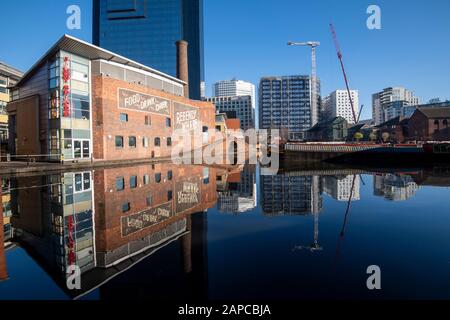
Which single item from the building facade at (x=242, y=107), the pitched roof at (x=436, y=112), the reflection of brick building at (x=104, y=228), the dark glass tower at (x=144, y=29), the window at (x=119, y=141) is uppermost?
the dark glass tower at (x=144, y=29)

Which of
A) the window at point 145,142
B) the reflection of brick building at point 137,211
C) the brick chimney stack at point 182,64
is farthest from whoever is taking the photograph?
the brick chimney stack at point 182,64

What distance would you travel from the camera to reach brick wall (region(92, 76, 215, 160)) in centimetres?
2797

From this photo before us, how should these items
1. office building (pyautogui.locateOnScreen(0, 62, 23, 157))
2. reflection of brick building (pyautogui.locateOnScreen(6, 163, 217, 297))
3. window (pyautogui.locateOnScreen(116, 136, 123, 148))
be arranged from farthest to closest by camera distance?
office building (pyautogui.locateOnScreen(0, 62, 23, 157)), window (pyautogui.locateOnScreen(116, 136, 123, 148)), reflection of brick building (pyautogui.locateOnScreen(6, 163, 217, 297))

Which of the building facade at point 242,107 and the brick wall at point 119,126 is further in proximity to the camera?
the building facade at point 242,107

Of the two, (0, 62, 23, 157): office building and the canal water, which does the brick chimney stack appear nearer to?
(0, 62, 23, 157): office building

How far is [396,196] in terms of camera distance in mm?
12008

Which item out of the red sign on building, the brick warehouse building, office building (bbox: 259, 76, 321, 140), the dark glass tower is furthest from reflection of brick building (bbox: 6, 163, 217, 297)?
office building (bbox: 259, 76, 321, 140)

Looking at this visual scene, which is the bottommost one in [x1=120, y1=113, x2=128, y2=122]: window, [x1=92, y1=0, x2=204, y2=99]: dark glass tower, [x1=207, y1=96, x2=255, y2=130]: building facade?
[x1=120, y1=113, x2=128, y2=122]: window

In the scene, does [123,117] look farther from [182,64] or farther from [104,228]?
[104,228]

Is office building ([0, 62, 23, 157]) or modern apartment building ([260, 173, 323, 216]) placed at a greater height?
office building ([0, 62, 23, 157])

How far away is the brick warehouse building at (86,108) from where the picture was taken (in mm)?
25734

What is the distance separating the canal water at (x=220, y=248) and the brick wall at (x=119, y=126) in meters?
18.1
